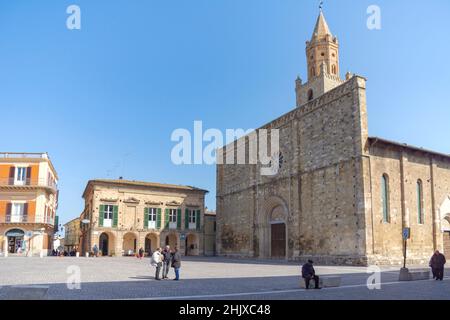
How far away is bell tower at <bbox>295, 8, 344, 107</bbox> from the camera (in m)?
35.5

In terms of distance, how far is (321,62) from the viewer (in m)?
36.5

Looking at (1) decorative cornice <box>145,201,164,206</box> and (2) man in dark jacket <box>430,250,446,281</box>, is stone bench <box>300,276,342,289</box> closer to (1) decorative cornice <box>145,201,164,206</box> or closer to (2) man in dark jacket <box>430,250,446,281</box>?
(2) man in dark jacket <box>430,250,446,281</box>

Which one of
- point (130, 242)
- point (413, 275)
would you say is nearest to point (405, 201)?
point (413, 275)

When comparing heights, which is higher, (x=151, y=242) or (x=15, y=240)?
(x=15, y=240)

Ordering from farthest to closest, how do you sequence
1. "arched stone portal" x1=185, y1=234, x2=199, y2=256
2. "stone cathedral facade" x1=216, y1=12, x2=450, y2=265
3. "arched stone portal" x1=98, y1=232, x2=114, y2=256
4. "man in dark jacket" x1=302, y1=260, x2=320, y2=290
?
"arched stone portal" x1=185, y1=234, x2=199, y2=256 < "arched stone portal" x1=98, y1=232, x2=114, y2=256 < "stone cathedral facade" x1=216, y1=12, x2=450, y2=265 < "man in dark jacket" x1=302, y1=260, x2=320, y2=290

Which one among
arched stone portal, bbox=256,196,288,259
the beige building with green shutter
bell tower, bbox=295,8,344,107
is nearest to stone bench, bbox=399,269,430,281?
arched stone portal, bbox=256,196,288,259

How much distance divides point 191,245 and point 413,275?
33009 mm

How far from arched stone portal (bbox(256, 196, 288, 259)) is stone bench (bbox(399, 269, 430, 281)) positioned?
50.4 feet

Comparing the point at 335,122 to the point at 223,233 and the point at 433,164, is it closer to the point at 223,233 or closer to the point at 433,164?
the point at 433,164

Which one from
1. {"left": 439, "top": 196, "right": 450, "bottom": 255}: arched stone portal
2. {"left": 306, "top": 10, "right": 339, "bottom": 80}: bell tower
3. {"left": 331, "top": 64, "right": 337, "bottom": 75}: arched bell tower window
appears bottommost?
{"left": 439, "top": 196, "right": 450, "bottom": 255}: arched stone portal

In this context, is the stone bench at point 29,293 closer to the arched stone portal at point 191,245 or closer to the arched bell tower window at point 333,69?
the arched bell tower window at point 333,69

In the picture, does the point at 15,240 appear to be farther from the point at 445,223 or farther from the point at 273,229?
the point at 445,223
